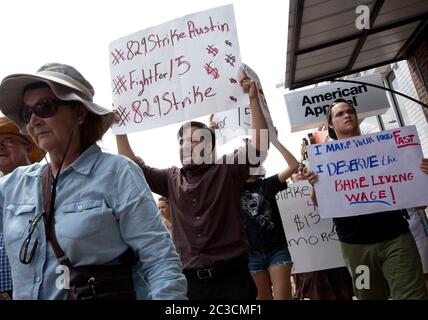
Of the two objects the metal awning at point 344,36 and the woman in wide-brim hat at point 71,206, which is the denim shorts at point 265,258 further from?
the metal awning at point 344,36

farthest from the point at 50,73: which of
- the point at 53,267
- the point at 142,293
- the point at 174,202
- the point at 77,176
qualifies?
the point at 174,202

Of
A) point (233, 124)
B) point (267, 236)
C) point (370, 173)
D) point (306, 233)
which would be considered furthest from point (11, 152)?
point (306, 233)

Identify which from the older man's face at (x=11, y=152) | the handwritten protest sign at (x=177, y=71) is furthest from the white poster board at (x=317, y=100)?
the older man's face at (x=11, y=152)

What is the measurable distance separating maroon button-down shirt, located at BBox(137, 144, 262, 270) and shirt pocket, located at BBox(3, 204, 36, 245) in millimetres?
1150

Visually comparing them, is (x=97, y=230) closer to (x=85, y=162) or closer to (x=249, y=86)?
(x=85, y=162)

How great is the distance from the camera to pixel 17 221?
144 centimetres

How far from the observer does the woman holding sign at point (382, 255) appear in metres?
2.79

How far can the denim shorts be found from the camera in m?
3.38

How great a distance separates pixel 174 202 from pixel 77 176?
46.8 inches

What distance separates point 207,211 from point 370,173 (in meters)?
1.52

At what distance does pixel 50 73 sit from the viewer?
152 cm

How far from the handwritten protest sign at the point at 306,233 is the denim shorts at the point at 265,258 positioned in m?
0.71
